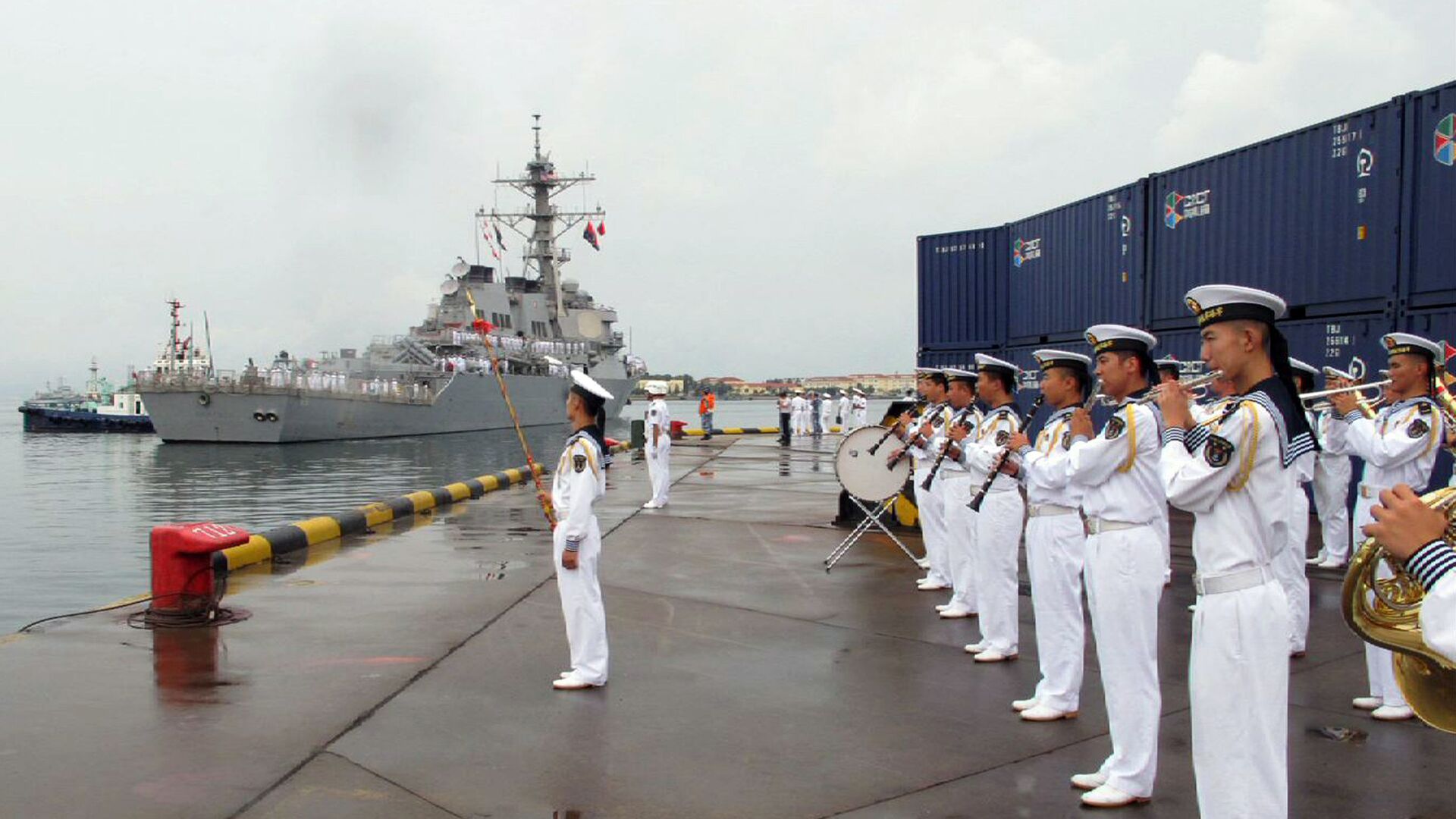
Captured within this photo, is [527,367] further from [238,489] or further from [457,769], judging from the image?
[457,769]

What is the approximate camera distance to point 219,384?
46.8 m

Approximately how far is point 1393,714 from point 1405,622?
327 cm

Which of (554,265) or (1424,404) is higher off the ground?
(554,265)

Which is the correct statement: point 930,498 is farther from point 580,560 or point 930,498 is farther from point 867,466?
point 580,560

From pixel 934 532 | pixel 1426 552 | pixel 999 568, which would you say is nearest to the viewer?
pixel 1426 552

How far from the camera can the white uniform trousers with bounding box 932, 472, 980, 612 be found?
7.97 meters

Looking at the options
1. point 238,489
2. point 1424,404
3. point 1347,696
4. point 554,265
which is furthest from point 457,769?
point 554,265

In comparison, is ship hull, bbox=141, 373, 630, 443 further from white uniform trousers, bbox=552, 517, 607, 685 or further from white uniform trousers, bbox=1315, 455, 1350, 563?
white uniform trousers, bbox=552, 517, 607, 685

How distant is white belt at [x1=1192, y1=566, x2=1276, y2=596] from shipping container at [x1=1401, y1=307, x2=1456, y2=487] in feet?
28.7

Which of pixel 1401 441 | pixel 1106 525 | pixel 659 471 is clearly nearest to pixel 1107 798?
pixel 1106 525

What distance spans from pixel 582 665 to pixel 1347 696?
174 inches

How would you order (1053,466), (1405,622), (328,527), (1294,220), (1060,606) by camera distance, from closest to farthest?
(1405,622) < (1053,466) < (1060,606) < (328,527) < (1294,220)

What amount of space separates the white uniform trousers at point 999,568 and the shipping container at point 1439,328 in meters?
6.30

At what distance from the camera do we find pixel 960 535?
8.06 metres
